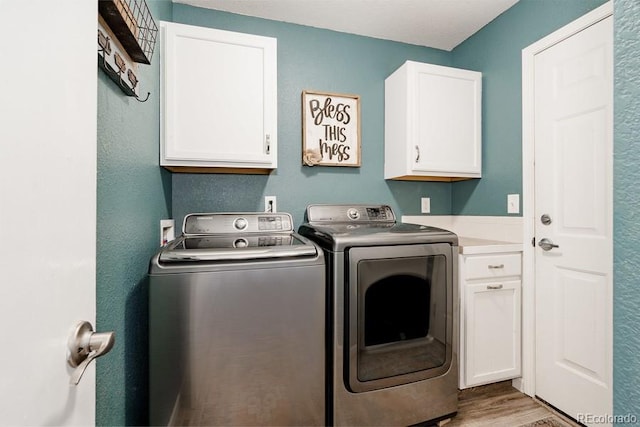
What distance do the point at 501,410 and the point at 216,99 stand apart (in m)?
2.54

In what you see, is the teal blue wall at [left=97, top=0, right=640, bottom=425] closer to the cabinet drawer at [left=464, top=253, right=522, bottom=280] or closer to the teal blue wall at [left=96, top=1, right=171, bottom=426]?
the teal blue wall at [left=96, top=1, right=171, bottom=426]

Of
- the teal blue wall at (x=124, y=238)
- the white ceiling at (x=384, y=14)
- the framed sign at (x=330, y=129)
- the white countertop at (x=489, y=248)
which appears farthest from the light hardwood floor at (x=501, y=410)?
the white ceiling at (x=384, y=14)

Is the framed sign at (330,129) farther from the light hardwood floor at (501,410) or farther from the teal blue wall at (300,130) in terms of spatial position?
the light hardwood floor at (501,410)

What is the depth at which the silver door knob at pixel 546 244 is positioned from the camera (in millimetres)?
1754

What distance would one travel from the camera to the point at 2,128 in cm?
32

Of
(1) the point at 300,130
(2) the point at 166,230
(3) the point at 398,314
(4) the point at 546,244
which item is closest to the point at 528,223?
(4) the point at 546,244

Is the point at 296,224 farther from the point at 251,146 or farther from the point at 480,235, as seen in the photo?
the point at 480,235

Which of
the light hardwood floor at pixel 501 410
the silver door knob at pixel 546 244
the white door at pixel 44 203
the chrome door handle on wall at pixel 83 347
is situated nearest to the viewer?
the white door at pixel 44 203

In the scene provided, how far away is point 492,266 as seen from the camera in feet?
6.00

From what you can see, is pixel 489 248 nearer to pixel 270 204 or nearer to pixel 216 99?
pixel 270 204

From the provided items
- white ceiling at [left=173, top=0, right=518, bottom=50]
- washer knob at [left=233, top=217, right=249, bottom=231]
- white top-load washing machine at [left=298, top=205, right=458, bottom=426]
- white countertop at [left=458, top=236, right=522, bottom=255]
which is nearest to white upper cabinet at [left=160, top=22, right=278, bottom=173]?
washer knob at [left=233, top=217, right=249, bottom=231]

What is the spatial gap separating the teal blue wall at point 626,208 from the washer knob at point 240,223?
1.73 metres

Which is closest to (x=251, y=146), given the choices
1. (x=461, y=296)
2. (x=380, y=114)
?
(x=380, y=114)

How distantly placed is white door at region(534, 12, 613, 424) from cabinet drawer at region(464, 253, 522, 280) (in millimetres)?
125
